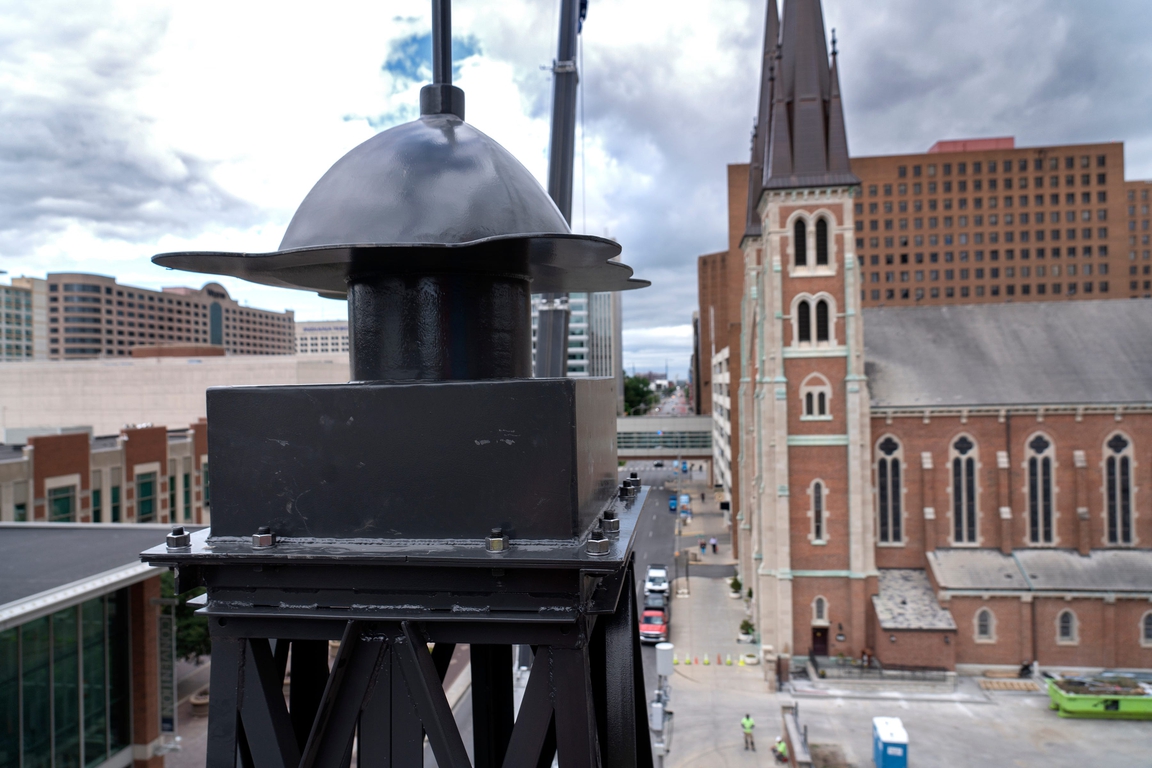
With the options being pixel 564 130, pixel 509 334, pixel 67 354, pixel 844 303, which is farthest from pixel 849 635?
pixel 67 354

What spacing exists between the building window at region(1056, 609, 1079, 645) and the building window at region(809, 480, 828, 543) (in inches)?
425

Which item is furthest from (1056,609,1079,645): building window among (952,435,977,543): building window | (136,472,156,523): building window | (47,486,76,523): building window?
(47,486,76,523): building window

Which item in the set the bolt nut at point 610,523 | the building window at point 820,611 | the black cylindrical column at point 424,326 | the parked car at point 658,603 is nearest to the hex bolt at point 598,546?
the bolt nut at point 610,523

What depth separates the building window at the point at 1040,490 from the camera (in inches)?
1315

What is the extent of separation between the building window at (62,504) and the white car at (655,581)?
27.3 meters

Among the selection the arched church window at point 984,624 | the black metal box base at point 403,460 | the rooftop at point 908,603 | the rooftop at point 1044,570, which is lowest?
the arched church window at point 984,624

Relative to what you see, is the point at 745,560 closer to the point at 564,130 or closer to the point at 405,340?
the point at 564,130

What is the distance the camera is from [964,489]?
111ft

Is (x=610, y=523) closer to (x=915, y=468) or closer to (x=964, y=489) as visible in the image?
(x=915, y=468)

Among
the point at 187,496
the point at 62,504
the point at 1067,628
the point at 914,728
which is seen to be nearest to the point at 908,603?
the point at 914,728

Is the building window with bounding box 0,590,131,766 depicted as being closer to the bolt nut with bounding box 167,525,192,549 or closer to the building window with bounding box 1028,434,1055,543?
the bolt nut with bounding box 167,525,192,549

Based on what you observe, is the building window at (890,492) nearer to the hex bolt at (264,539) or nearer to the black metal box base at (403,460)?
the black metal box base at (403,460)

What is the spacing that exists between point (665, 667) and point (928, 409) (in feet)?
67.9

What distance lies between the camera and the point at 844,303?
1266 inches
